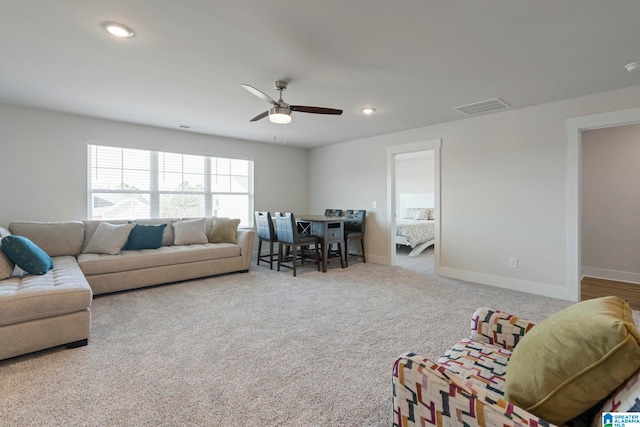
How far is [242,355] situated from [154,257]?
7.92ft

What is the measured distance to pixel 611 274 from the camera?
4.69 metres

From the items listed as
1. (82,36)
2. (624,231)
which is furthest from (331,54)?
(624,231)

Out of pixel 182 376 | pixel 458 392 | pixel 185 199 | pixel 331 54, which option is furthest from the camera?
pixel 185 199

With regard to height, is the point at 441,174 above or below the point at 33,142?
below

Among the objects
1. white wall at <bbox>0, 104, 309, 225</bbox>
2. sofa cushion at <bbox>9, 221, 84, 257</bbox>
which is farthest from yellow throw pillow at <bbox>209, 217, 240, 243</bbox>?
sofa cushion at <bbox>9, 221, 84, 257</bbox>

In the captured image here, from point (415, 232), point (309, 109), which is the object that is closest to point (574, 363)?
point (309, 109)

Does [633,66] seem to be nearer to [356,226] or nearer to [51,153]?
[356,226]

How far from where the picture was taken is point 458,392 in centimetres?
102

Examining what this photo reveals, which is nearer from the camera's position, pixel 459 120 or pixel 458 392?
pixel 458 392

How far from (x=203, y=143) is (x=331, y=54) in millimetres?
3827

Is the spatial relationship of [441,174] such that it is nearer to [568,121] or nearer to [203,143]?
[568,121]

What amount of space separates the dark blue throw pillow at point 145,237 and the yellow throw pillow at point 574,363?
4.48 meters

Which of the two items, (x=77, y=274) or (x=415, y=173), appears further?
(x=415, y=173)

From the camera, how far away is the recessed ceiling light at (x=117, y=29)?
2.15 metres
